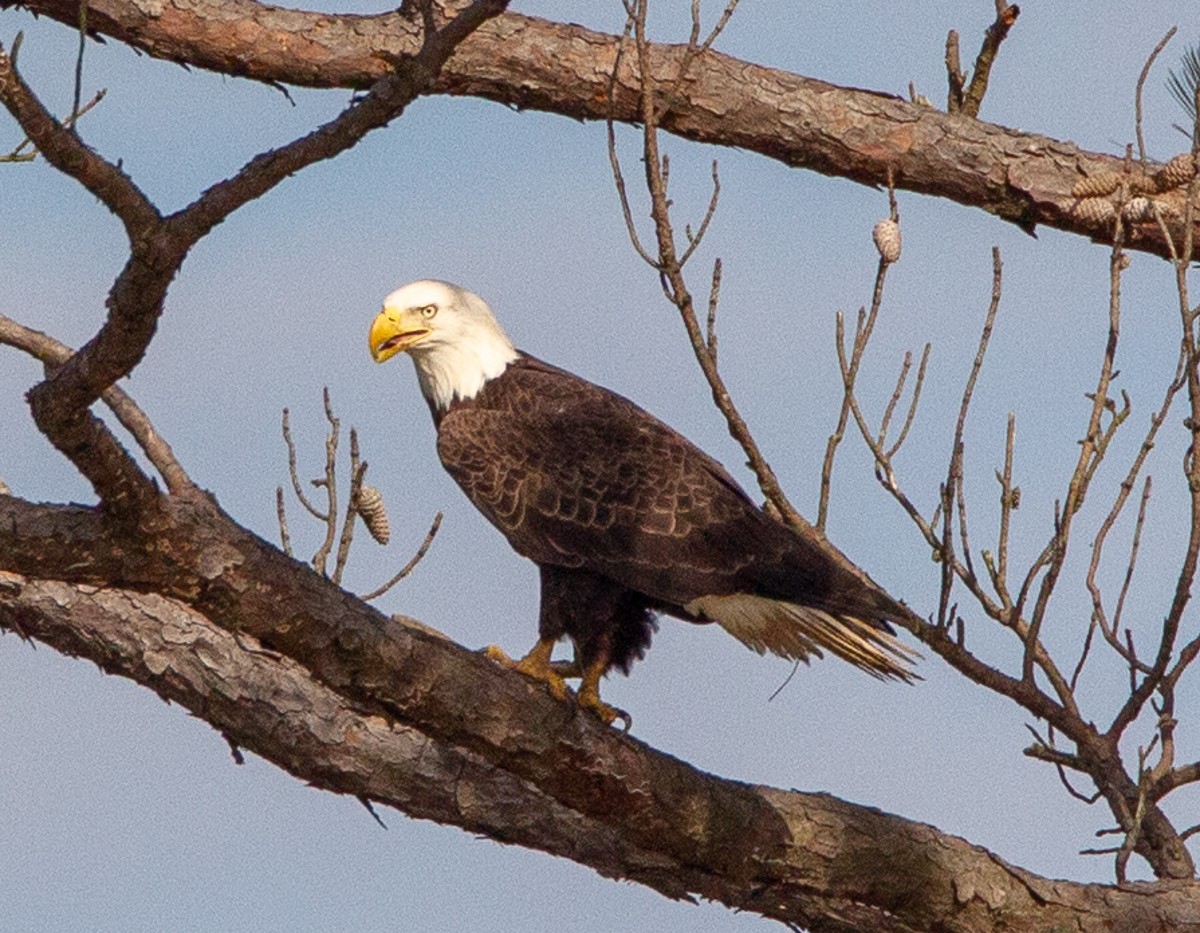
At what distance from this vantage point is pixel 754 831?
4.72 m

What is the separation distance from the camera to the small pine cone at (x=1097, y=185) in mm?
6715

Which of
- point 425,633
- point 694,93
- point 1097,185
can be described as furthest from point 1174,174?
point 425,633

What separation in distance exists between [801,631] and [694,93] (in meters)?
2.13

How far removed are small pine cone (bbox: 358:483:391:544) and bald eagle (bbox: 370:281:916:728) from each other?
54 cm

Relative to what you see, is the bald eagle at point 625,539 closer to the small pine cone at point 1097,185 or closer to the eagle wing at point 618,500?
the eagle wing at point 618,500

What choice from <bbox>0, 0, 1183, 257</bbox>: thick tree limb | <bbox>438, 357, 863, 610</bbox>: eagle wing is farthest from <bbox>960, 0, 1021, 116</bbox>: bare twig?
<bbox>438, 357, 863, 610</bbox>: eagle wing

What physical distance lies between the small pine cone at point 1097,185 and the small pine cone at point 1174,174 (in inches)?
5.4

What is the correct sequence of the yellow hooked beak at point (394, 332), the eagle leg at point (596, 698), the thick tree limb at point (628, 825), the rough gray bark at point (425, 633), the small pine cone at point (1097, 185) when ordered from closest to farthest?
1. the rough gray bark at point (425, 633)
2. the thick tree limb at point (628, 825)
3. the eagle leg at point (596, 698)
4. the yellow hooked beak at point (394, 332)
5. the small pine cone at point (1097, 185)

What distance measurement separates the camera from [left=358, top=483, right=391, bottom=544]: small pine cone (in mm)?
5422

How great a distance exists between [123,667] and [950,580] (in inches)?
84.2

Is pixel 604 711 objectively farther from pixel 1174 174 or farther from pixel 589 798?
pixel 1174 174

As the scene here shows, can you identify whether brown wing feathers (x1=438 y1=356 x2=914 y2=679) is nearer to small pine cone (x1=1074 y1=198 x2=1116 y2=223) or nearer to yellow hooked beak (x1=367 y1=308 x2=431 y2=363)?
yellow hooked beak (x1=367 y1=308 x2=431 y2=363)

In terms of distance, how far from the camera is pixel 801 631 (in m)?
5.59

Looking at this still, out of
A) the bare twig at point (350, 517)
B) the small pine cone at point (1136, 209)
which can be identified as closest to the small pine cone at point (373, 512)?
the bare twig at point (350, 517)
